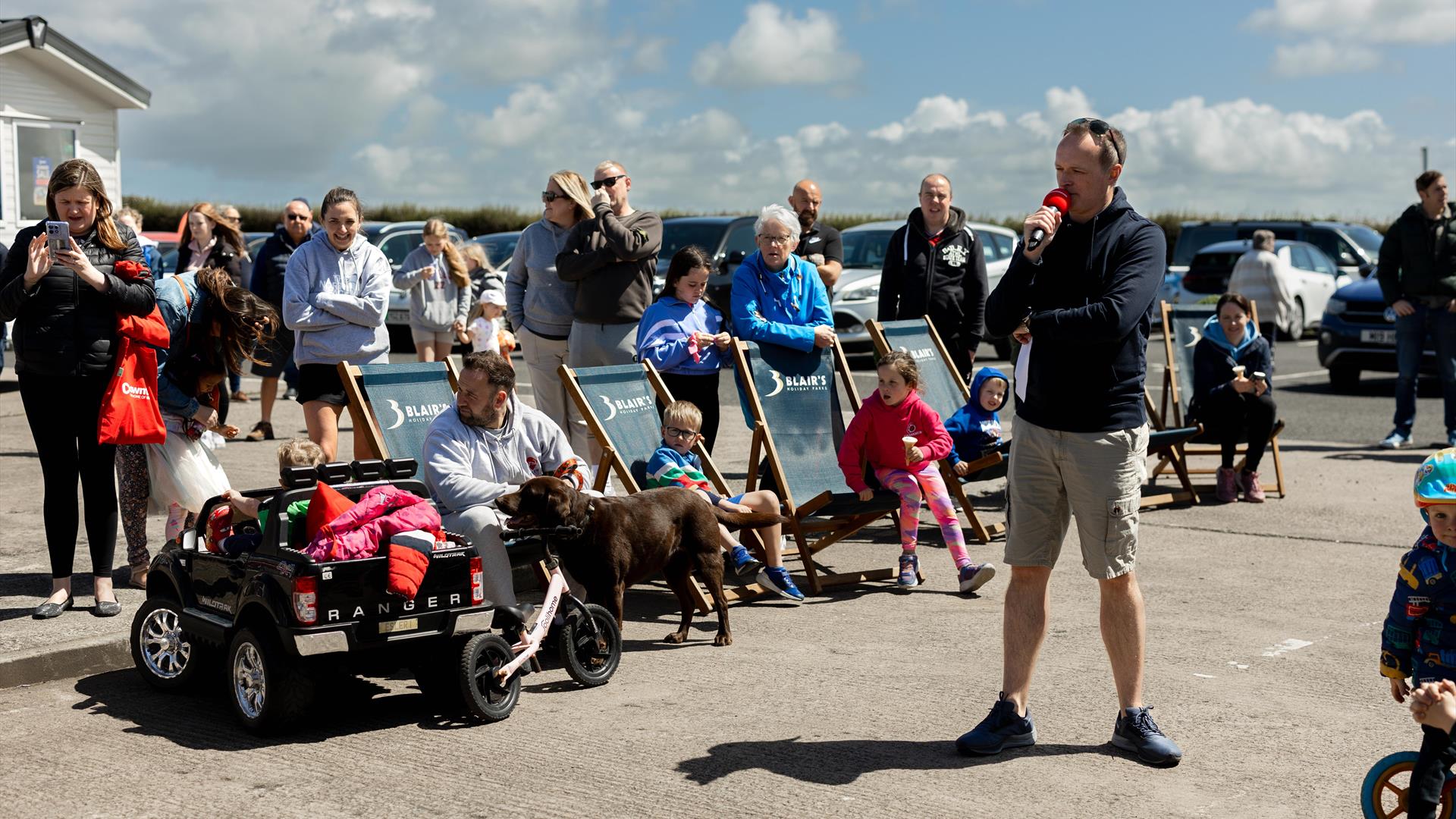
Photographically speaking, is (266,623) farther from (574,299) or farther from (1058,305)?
(574,299)

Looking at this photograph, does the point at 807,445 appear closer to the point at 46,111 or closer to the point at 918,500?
the point at 918,500

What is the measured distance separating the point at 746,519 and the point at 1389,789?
10.7 feet

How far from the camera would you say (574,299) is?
870cm

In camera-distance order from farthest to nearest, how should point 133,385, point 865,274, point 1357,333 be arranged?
point 865,274, point 1357,333, point 133,385

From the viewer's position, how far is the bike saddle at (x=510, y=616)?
561cm

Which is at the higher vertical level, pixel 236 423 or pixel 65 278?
pixel 65 278

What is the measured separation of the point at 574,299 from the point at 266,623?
386 cm

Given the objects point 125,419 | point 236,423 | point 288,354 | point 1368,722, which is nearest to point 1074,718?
point 1368,722

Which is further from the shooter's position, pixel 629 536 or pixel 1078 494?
pixel 629 536

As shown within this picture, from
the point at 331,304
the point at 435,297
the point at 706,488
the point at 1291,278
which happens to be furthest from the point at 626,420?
the point at 1291,278

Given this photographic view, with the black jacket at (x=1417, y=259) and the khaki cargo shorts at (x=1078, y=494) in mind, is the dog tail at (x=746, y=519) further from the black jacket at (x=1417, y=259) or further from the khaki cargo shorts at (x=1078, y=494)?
the black jacket at (x=1417, y=259)

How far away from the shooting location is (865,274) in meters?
19.7

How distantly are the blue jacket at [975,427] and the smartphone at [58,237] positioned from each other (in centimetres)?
470

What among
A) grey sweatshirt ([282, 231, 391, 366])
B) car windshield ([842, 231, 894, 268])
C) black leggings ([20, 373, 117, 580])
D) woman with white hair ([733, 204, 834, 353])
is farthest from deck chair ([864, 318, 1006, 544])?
car windshield ([842, 231, 894, 268])
